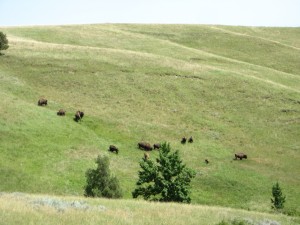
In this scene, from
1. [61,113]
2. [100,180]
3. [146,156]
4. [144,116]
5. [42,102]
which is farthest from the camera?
[144,116]

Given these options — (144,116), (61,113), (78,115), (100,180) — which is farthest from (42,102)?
(100,180)

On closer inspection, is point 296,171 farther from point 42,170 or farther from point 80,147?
point 42,170

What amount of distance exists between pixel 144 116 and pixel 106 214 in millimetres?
39743

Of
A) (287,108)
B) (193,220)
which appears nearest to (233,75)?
(287,108)

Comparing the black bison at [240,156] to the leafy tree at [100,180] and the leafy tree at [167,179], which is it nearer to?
the leafy tree at [167,179]

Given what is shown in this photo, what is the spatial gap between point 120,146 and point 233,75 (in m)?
Answer: 39.1

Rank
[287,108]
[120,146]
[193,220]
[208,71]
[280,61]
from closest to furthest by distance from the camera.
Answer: [193,220] < [120,146] < [287,108] < [208,71] < [280,61]

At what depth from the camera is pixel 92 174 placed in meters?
31.4

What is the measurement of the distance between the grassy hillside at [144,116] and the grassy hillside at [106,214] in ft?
27.5

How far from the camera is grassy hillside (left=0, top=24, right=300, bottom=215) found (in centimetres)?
4141

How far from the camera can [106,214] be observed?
19750 mm

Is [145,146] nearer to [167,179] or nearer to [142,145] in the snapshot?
[142,145]

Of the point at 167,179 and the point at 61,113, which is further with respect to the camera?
the point at 61,113

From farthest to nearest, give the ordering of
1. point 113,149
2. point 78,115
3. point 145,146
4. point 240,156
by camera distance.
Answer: point 78,115 < point 240,156 < point 145,146 < point 113,149
